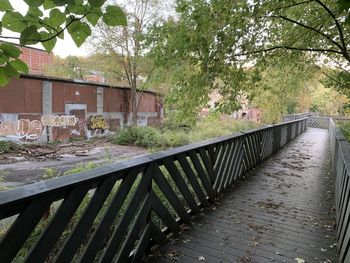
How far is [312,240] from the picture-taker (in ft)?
12.6

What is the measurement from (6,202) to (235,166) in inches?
192

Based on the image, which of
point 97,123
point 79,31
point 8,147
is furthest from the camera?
point 97,123

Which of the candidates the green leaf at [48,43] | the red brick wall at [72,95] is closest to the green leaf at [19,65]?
the green leaf at [48,43]

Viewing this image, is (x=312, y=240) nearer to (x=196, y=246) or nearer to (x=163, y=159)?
(x=196, y=246)

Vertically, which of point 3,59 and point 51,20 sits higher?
point 51,20

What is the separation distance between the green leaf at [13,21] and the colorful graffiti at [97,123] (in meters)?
19.9

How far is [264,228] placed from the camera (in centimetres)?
412

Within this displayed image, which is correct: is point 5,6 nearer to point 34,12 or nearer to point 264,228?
point 34,12

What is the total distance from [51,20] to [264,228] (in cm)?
379

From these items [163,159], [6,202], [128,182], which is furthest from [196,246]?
[6,202]

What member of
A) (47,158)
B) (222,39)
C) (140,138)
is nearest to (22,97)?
(47,158)

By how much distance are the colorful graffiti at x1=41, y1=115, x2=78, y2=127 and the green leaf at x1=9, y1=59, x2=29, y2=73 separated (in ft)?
56.1

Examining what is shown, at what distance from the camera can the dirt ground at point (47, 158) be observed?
10.5 meters

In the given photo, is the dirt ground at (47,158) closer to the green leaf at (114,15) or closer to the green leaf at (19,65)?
the green leaf at (19,65)
